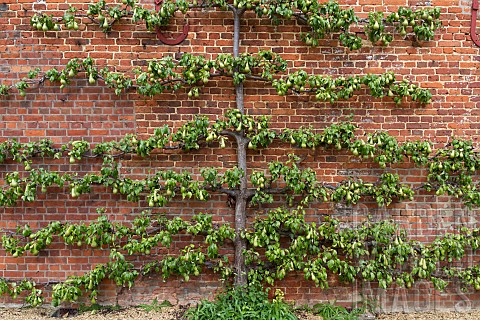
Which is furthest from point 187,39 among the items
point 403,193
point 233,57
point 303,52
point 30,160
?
point 403,193

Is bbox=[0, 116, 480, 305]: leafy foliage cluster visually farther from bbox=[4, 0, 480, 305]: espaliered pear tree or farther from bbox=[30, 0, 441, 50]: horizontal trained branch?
bbox=[30, 0, 441, 50]: horizontal trained branch

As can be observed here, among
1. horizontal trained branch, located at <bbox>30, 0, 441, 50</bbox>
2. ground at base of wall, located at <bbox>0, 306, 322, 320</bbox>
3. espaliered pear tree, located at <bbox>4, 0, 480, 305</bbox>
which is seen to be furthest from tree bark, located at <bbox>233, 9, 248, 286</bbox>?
ground at base of wall, located at <bbox>0, 306, 322, 320</bbox>

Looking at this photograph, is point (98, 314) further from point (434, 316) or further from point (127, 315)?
point (434, 316)

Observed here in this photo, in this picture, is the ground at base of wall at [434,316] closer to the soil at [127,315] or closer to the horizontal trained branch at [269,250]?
the soil at [127,315]

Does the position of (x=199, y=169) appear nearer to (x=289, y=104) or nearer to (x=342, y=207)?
(x=289, y=104)

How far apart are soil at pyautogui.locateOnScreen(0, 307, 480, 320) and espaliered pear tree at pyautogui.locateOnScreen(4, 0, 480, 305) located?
19 cm

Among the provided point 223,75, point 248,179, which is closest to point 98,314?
point 248,179

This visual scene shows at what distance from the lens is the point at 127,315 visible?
12.8ft

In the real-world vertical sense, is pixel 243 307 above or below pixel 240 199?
below

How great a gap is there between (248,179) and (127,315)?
184cm

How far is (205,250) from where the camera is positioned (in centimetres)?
400

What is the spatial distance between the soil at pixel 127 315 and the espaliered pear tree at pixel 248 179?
0.19 metres

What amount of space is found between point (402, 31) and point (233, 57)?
172 centimetres

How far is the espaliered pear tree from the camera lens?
3.79 m
